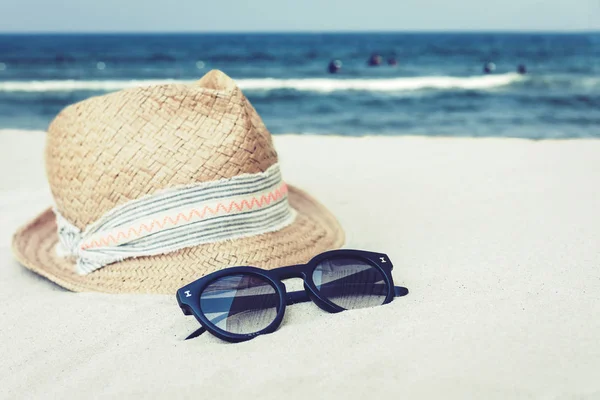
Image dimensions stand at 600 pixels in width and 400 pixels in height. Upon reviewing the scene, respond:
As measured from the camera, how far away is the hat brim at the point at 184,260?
6.04ft

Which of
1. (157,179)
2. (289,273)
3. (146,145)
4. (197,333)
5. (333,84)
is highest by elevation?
(146,145)

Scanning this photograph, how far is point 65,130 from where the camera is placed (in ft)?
6.73

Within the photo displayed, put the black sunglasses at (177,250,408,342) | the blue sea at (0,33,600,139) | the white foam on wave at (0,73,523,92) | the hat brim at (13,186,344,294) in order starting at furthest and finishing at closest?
the white foam on wave at (0,73,523,92), the blue sea at (0,33,600,139), the hat brim at (13,186,344,294), the black sunglasses at (177,250,408,342)

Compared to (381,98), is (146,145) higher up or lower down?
higher up

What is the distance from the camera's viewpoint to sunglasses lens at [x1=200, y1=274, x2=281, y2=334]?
1539 mm

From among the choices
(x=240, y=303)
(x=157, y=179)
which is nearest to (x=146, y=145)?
(x=157, y=179)

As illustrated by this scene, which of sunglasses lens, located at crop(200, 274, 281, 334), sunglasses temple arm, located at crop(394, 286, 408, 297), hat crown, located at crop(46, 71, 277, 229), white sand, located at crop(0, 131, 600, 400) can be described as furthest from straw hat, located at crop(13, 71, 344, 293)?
sunglasses temple arm, located at crop(394, 286, 408, 297)

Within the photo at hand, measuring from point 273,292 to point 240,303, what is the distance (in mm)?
103

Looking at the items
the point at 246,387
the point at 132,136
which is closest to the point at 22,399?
the point at 246,387

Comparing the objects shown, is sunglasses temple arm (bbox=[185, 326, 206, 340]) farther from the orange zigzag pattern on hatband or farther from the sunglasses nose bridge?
the orange zigzag pattern on hatband

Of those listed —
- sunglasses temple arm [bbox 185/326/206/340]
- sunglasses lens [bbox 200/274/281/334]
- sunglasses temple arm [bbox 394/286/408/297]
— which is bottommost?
sunglasses temple arm [bbox 185/326/206/340]

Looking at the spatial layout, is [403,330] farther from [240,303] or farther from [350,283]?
[240,303]

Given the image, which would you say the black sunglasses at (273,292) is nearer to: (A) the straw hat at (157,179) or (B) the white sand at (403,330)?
(B) the white sand at (403,330)

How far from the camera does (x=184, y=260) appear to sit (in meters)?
1.86
